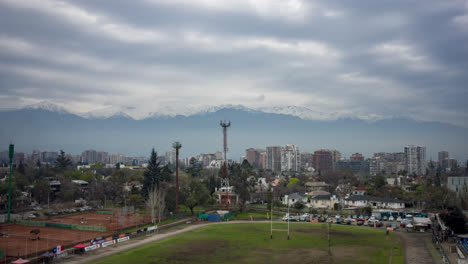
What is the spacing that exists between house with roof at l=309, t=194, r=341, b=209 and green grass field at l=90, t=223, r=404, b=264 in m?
30.7

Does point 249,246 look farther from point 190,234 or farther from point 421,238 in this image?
point 421,238

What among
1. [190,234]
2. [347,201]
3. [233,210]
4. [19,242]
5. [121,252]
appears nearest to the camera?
[121,252]

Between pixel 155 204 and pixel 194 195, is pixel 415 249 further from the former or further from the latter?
pixel 194 195

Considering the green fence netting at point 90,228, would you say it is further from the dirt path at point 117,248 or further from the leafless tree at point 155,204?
the leafless tree at point 155,204

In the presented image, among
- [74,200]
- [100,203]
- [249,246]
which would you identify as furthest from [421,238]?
[74,200]

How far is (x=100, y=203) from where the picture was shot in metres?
90.4

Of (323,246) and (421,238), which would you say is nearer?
(323,246)

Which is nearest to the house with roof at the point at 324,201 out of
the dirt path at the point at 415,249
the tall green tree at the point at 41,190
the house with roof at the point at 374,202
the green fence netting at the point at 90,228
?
the house with roof at the point at 374,202

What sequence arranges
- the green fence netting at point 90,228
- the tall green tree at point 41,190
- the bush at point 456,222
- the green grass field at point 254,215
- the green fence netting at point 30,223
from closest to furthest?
the bush at point 456,222 < the green fence netting at point 90,228 < the green fence netting at point 30,223 < the green grass field at point 254,215 < the tall green tree at point 41,190

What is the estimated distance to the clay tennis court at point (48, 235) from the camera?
40.9 m

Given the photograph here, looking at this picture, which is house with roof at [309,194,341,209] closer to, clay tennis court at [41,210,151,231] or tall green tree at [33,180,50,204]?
clay tennis court at [41,210,151,231]

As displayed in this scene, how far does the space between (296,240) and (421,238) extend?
17697mm

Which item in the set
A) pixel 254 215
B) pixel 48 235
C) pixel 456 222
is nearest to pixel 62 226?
pixel 48 235

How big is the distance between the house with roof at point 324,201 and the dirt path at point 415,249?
33.7 m
